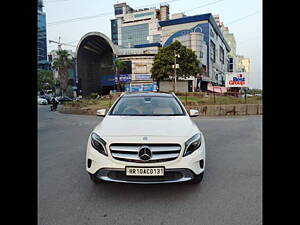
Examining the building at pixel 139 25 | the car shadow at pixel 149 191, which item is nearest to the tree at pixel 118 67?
the car shadow at pixel 149 191

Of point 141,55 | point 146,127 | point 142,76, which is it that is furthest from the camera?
point 141,55

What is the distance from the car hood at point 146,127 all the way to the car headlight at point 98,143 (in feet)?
0.23

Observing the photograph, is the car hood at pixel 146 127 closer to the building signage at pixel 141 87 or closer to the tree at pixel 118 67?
the building signage at pixel 141 87

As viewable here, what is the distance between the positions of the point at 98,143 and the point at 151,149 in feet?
2.43

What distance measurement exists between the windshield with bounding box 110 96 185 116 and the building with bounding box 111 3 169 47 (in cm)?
9325

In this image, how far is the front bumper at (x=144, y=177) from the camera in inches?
112

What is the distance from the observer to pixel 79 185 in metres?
3.52

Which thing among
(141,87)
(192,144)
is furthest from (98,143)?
(141,87)

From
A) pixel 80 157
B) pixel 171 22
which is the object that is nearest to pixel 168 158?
pixel 80 157

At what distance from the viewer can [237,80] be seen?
21.8m

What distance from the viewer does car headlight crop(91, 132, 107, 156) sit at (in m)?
2.98

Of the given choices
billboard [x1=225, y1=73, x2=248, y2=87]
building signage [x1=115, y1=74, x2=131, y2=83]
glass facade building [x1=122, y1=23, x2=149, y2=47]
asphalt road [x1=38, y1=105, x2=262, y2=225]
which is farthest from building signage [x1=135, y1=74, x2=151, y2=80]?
glass facade building [x1=122, y1=23, x2=149, y2=47]

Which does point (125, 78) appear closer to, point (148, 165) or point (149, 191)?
point (149, 191)
